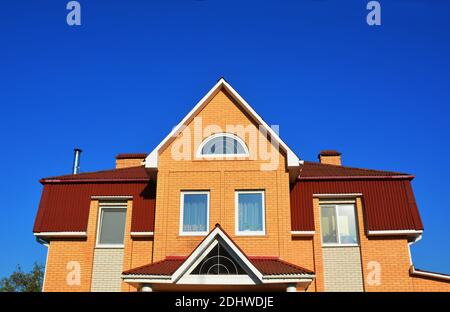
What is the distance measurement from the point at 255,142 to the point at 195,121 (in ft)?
7.43

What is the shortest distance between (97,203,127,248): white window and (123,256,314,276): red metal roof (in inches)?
99.4

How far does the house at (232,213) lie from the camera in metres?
14.7

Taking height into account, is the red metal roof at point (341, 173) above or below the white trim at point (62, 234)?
above

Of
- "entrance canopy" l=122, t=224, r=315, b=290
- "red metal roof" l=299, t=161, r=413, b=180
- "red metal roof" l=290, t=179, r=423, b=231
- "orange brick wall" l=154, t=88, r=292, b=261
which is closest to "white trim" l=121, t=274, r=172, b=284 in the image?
"entrance canopy" l=122, t=224, r=315, b=290

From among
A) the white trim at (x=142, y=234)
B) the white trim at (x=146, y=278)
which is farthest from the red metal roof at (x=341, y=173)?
the white trim at (x=146, y=278)

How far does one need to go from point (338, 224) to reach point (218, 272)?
5073 millimetres

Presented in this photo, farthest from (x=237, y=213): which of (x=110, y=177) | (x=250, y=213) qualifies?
(x=110, y=177)

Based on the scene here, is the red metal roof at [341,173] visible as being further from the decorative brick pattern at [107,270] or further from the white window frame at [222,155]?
the decorative brick pattern at [107,270]

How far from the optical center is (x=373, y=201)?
15695 mm

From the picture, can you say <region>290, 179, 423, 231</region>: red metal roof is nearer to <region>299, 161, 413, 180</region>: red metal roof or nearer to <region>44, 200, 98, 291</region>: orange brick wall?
<region>299, 161, 413, 180</region>: red metal roof

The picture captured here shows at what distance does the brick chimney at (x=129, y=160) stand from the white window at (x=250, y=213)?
6.54 m

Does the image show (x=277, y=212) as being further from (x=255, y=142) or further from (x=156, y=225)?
(x=156, y=225)

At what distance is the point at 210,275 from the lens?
506 inches

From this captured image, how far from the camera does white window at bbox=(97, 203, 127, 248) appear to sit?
624 inches
